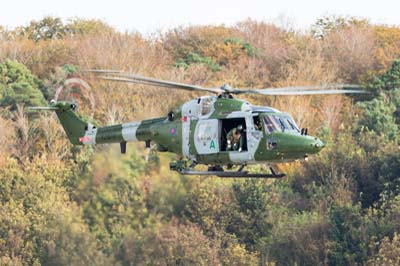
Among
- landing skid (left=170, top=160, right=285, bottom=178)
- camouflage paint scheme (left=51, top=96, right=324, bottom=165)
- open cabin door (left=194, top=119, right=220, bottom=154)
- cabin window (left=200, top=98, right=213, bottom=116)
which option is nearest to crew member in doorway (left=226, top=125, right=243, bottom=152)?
camouflage paint scheme (left=51, top=96, right=324, bottom=165)

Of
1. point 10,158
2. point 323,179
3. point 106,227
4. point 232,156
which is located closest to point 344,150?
point 323,179

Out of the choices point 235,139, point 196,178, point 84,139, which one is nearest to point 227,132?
point 235,139

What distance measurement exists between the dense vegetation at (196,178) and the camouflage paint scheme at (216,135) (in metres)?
7.24

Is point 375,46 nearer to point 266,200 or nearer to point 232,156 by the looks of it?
point 266,200

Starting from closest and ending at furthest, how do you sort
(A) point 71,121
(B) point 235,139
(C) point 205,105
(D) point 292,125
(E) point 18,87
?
1. (D) point 292,125
2. (B) point 235,139
3. (C) point 205,105
4. (A) point 71,121
5. (E) point 18,87

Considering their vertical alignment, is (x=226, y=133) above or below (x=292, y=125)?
below

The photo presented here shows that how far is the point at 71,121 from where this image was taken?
1715 inches

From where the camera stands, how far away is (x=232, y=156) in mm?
37688

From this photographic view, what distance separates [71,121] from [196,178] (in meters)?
13.4

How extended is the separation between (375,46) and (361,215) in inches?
1159

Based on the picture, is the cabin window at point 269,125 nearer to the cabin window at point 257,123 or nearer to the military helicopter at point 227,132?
the military helicopter at point 227,132

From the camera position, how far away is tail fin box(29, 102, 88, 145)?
43281 mm

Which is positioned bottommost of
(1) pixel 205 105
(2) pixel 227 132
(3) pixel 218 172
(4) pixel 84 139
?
(4) pixel 84 139

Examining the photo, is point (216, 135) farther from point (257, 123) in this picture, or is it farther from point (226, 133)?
point (257, 123)
